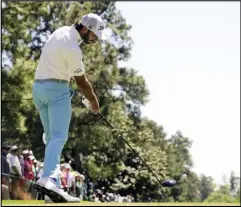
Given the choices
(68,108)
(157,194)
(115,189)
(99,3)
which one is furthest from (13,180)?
(157,194)

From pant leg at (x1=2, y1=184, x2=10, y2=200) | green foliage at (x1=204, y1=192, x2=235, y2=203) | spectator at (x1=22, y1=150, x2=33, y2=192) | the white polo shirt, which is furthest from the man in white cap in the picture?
green foliage at (x1=204, y1=192, x2=235, y2=203)

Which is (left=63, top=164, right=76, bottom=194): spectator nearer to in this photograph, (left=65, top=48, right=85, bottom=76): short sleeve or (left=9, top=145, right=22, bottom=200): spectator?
(left=9, top=145, right=22, bottom=200): spectator

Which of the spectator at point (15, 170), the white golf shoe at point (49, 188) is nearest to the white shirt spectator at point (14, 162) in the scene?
the spectator at point (15, 170)

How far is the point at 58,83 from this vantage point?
21.2 feet

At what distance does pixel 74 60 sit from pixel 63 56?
14 centimetres

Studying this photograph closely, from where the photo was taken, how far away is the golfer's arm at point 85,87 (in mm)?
6516

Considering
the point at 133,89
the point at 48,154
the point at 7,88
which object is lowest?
the point at 48,154

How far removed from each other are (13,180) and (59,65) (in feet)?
35.8

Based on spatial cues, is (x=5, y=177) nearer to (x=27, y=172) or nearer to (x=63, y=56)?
(x=27, y=172)

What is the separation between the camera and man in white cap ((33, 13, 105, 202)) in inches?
245

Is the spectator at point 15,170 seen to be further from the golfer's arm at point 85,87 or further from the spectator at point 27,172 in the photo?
the golfer's arm at point 85,87

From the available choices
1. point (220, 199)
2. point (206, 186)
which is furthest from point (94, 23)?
point (206, 186)

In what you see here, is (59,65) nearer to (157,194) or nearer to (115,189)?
(115,189)

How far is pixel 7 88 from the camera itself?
27.1m
